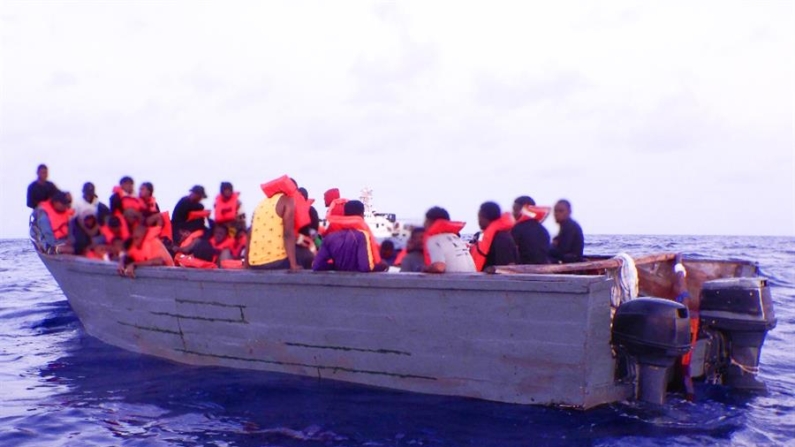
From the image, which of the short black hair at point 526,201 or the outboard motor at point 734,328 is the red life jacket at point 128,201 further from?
the outboard motor at point 734,328

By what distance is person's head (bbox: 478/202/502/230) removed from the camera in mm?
7082

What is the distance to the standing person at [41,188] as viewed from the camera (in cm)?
1084

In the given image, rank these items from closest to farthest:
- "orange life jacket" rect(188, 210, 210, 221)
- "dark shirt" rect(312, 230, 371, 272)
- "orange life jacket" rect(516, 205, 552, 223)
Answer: "dark shirt" rect(312, 230, 371, 272)
"orange life jacket" rect(516, 205, 552, 223)
"orange life jacket" rect(188, 210, 210, 221)

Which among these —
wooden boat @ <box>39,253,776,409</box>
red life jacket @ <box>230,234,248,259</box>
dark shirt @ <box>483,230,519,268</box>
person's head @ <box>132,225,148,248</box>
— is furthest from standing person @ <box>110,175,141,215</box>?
dark shirt @ <box>483,230,519,268</box>

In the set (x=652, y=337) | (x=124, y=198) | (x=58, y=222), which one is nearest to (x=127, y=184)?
(x=124, y=198)

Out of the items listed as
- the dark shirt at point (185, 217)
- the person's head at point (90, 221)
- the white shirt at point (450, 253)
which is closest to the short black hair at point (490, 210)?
the white shirt at point (450, 253)

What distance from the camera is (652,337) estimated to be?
18.7 feet

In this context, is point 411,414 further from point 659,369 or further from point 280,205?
point 280,205

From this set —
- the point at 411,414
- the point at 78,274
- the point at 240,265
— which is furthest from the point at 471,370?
the point at 78,274

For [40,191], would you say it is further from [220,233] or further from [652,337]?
[652,337]

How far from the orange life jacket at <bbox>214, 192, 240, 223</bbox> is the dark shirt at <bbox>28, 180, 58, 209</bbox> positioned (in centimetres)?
264

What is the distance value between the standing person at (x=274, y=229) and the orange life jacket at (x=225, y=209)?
9.01ft

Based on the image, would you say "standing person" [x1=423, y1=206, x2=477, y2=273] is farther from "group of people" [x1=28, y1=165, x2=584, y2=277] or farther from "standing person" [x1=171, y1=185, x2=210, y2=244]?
"standing person" [x1=171, y1=185, x2=210, y2=244]

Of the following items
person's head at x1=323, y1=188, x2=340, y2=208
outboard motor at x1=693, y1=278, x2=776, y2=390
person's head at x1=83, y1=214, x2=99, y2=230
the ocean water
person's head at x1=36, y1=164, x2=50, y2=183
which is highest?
person's head at x1=36, y1=164, x2=50, y2=183
